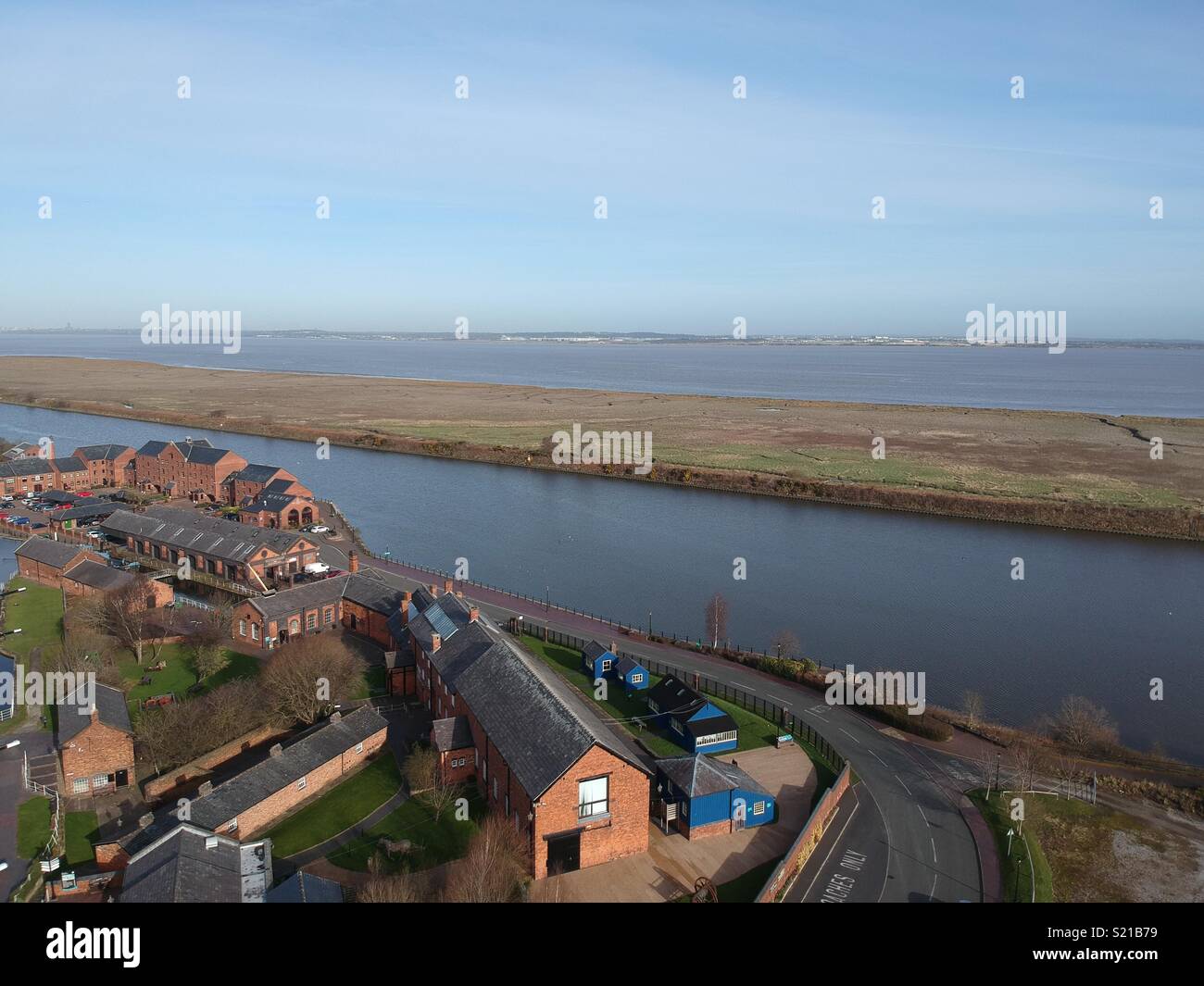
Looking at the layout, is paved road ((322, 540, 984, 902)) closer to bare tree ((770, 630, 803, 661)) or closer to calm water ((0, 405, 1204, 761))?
bare tree ((770, 630, 803, 661))

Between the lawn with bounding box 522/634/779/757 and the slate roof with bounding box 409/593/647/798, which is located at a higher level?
the slate roof with bounding box 409/593/647/798

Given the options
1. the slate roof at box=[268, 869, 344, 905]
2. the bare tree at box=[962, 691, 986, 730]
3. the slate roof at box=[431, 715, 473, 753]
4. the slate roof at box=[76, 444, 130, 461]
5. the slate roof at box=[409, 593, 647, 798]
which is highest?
the slate roof at box=[76, 444, 130, 461]

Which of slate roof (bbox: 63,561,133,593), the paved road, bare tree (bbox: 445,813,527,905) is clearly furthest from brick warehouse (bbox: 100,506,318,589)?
bare tree (bbox: 445,813,527,905)

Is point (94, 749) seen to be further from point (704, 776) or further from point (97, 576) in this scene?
point (97, 576)

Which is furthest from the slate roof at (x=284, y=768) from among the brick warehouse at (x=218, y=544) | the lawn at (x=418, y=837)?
the brick warehouse at (x=218, y=544)

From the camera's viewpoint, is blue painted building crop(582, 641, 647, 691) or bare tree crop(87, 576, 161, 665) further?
bare tree crop(87, 576, 161, 665)

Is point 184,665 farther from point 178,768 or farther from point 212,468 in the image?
point 212,468
